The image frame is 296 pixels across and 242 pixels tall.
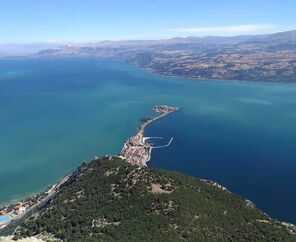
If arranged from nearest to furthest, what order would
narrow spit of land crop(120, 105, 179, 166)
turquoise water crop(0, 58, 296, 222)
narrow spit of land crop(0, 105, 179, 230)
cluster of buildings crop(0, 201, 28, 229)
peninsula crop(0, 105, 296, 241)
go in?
peninsula crop(0, 105, 296, 241) → cluster of buildings crop(0, 201, 28, 229) → narrow spit of land crop(0, 105, 179, 230) → turquoise water crop(0, 58, 296, 222) → narrow spit of land crop(120, 105, 179, 166)

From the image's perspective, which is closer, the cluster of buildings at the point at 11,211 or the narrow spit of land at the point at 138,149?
the cluster of buildings at the point at 11,211

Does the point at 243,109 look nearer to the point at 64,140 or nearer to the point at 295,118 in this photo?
the point at 295,118

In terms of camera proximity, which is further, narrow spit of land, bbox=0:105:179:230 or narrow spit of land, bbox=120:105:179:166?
narrow spit of land, bbox=120:105:179:166

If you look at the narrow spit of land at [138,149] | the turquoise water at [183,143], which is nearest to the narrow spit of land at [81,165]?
the narrow spit of land at [138,149]

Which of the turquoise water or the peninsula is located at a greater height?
the peninsula

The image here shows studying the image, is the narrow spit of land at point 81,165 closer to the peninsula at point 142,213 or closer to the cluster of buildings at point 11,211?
the cluster of buildings at point 11,211

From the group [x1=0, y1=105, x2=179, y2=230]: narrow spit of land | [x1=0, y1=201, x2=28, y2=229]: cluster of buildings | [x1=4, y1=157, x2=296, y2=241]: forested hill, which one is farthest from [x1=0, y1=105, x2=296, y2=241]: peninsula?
[x1=0, y1=105, x2=179, y2=230]: narrow spit of land

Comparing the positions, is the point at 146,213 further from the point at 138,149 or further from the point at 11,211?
the point at 138,149

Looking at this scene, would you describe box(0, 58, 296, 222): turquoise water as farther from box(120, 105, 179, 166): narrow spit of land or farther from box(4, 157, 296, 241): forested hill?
box(4, 157, 296, 241): forested hill

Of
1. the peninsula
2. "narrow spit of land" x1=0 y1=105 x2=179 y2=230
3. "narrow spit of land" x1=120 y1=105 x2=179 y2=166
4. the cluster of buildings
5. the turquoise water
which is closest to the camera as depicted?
the peninsula
